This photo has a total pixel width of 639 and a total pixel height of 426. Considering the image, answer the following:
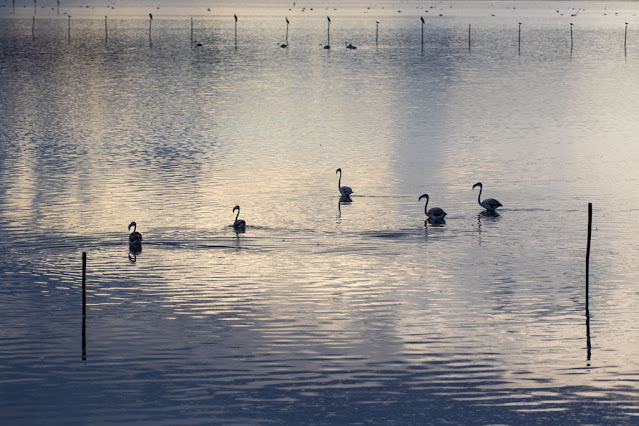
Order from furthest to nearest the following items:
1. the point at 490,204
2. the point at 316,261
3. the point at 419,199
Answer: the point at 419,199 < the point at 490,204 < the point at 316,261

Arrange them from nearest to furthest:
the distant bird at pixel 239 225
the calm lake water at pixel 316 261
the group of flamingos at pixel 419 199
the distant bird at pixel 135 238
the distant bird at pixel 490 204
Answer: the calm lake water at pixel 316 261 → the distant bird at pixel 135 238 → the group of flamingos at pixel 419 199 → the distant bird at pixel 239 225 → the distant bird at pixel 490 204

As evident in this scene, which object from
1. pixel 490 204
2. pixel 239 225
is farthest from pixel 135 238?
pixel 490 204

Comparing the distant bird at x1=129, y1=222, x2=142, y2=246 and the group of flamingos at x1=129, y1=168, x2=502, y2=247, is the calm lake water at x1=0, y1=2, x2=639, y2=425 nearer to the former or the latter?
the group of flamingos at x1=129, y1=168, x2=502, y2=247

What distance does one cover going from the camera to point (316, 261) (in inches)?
997

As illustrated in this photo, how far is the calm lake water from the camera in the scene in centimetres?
1734

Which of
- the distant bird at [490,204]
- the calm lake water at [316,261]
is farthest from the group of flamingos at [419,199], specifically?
the calm lake water at [316,261]

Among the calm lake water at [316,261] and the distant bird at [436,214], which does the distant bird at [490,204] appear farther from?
the distant bird at [436,214]

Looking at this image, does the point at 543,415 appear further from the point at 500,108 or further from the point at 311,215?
the point at 500,108

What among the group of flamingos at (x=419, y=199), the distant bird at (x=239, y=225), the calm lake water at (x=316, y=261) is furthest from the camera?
the distant bird at (x=239, y=225)

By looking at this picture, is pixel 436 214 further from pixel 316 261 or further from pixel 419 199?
pixel 316 261

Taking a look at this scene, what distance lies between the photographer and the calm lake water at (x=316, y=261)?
17.3 metres

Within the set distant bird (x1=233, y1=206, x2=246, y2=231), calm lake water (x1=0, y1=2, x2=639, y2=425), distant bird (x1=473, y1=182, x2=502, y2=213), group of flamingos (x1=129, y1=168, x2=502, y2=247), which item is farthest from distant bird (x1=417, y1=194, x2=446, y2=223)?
distant bird (x1=233, y1=206, x2=246, y2=231)

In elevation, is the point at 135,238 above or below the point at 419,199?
below

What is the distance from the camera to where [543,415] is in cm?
1628
